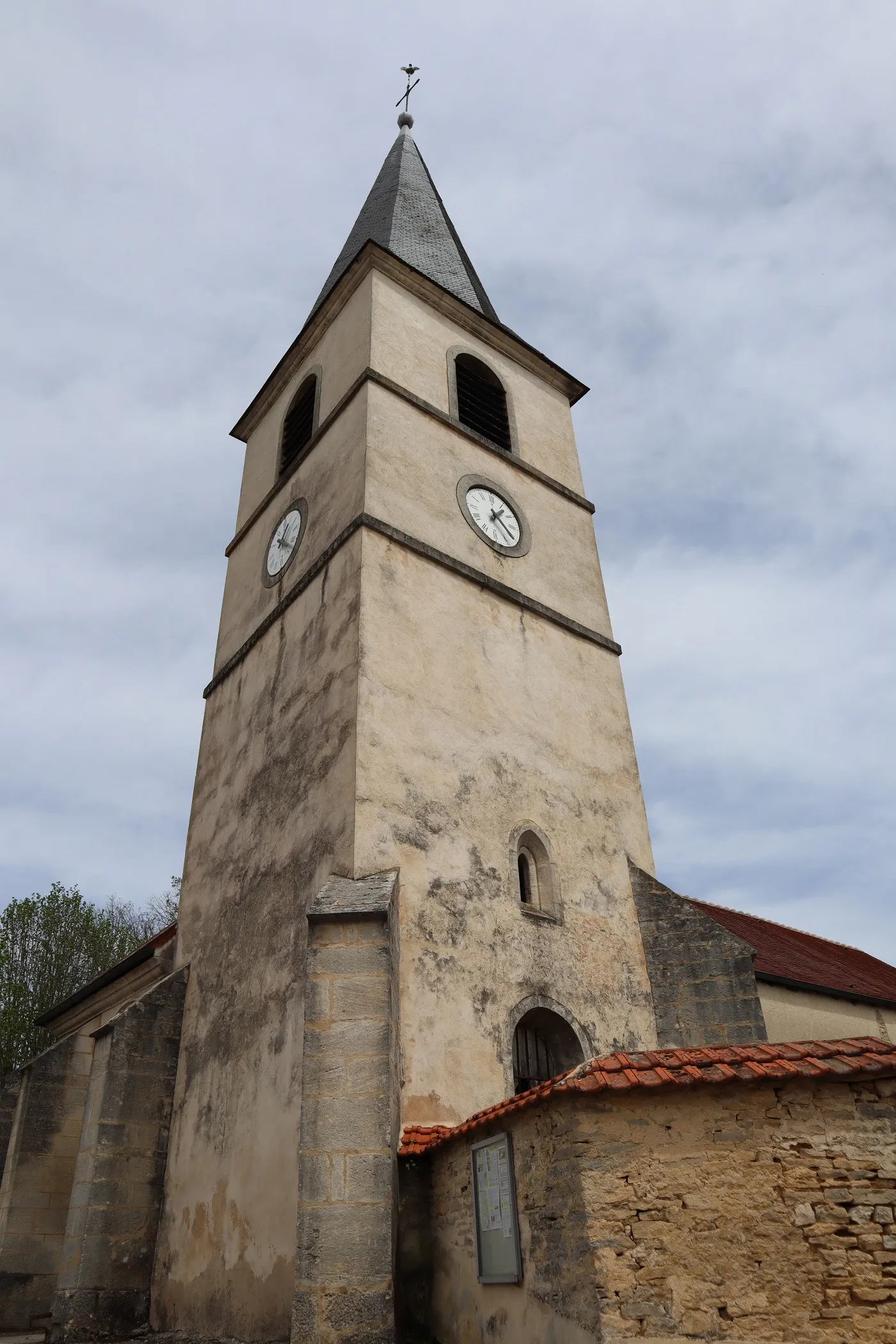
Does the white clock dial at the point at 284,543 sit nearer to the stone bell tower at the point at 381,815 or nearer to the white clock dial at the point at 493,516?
the stone bell tower at the point at 381,815

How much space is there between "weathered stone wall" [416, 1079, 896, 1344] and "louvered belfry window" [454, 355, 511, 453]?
978 cm

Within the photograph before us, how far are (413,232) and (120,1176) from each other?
14611 millimetres

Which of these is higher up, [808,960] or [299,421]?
[299,421]

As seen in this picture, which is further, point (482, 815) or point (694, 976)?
point (694, 976)

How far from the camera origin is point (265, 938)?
942cm

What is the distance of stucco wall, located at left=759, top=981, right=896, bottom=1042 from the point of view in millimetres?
11820

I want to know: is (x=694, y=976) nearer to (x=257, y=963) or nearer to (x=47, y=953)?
(x=257, y=963)

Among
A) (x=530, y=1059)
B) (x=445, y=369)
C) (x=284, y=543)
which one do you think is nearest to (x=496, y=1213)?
(x=530, y=1059)

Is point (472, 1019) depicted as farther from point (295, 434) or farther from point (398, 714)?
point (295, 434)

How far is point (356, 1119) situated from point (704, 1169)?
8.15 feet

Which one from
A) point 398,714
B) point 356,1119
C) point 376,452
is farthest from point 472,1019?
point 376,452

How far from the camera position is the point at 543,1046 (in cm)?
923

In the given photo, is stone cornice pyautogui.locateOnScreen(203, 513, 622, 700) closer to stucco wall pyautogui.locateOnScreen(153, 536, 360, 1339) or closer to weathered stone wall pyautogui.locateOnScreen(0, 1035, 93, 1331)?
stucco wall pyautogui.locateOnScreen(153, 536, 360, 1339)

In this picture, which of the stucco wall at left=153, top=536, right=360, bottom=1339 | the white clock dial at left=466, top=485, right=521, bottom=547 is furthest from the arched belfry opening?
the white clock dial at left=466, top=485, right=521, bottom=547
